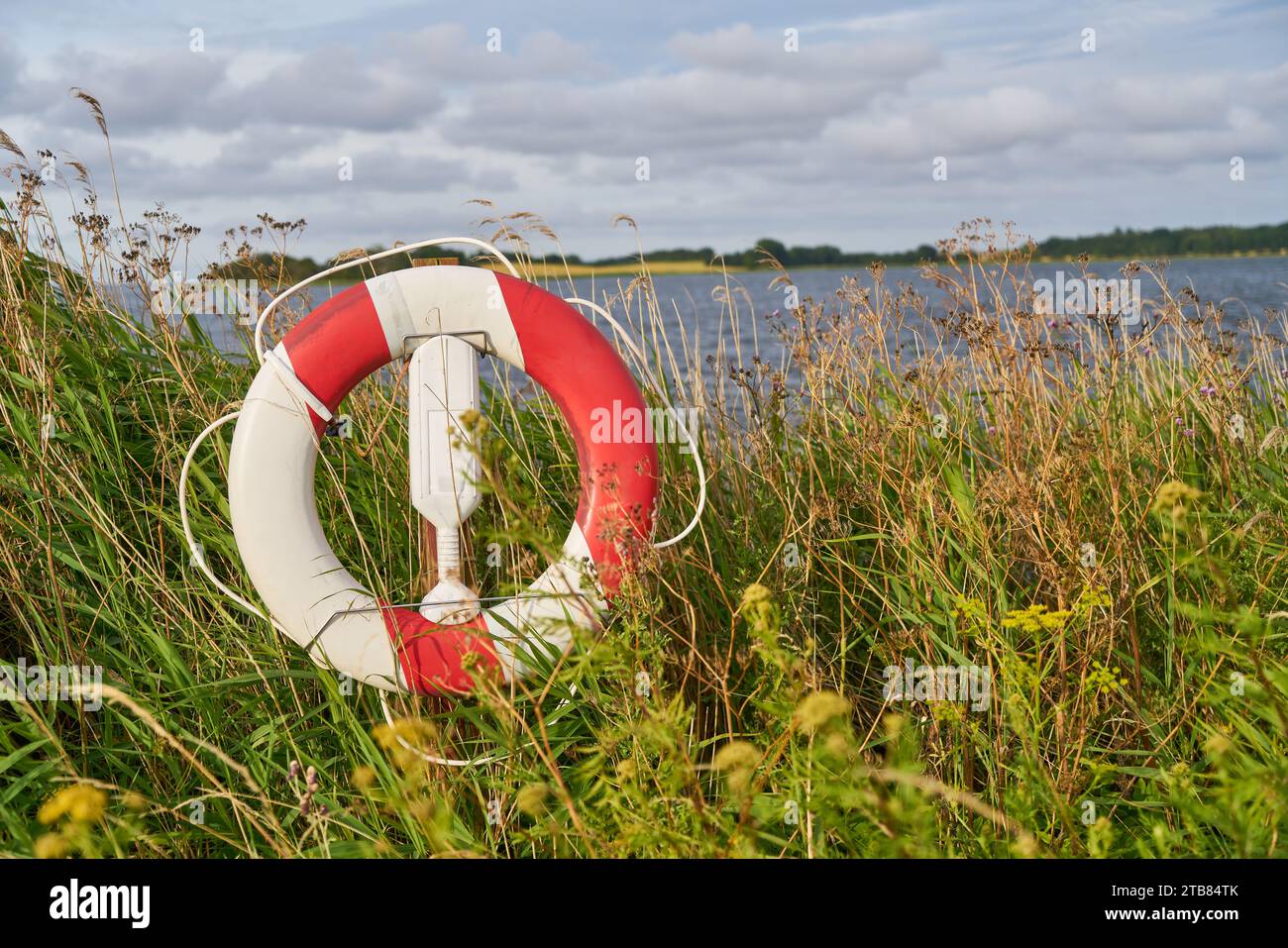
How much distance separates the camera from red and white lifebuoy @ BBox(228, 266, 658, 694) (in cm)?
240

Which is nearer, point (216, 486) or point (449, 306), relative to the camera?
point (449, 306)

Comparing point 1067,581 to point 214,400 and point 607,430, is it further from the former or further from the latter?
point 214,400

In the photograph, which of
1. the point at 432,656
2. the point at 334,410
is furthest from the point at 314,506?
the point at 432,656

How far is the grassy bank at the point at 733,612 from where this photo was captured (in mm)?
1791

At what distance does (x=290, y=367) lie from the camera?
2.55 metres

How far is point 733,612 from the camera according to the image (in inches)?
78.0

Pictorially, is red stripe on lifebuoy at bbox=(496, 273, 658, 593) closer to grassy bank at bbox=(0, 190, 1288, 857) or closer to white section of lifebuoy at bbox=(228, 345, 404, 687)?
grassy bank at bbox=(0, 190, 1288, 857)

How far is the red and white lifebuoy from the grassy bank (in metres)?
0.11

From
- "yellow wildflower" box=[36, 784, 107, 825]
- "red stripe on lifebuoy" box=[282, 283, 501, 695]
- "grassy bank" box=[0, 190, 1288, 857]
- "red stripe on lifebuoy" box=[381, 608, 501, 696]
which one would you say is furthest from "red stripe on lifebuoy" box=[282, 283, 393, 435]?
"yellow wildflower" box=[36, 784, 107, 825]

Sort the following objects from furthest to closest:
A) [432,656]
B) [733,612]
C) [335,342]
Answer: [335,342], [432,656], [733,612]

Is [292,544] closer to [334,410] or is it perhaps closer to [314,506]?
[314,506]

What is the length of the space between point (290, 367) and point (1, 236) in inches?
65.9

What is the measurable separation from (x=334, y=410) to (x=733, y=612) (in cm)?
119

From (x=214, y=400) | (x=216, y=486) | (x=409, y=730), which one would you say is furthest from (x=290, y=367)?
(x=409, y=730)
